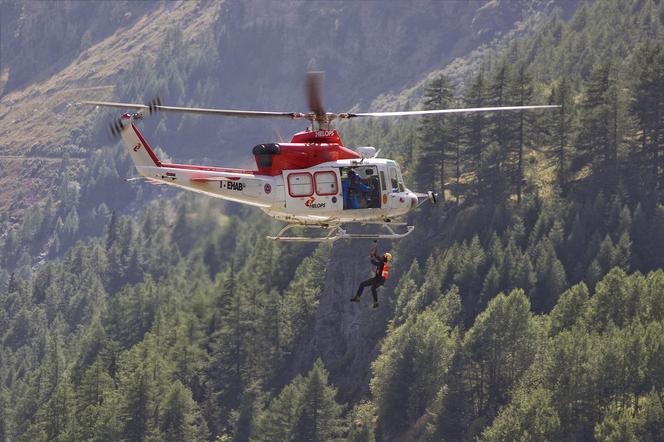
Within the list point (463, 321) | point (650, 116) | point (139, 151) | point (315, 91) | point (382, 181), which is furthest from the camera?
point (650, 116)

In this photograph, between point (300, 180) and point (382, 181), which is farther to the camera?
point (382, 181)

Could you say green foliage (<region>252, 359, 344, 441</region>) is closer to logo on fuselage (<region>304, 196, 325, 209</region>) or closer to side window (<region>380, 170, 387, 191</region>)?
side window (<region>380, 170, 387, 191</region>)

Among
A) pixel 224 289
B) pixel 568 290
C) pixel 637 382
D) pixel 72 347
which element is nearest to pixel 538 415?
pixel 637 382

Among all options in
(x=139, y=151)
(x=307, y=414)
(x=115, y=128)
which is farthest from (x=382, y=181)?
(x=307, y=414)

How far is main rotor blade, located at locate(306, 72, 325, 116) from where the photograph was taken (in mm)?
55375

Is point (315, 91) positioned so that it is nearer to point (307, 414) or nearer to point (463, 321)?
point (307, 414)

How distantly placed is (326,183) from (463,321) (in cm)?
7846

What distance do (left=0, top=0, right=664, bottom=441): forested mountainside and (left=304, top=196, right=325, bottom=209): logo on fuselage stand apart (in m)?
53.9

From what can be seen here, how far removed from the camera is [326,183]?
61.2m

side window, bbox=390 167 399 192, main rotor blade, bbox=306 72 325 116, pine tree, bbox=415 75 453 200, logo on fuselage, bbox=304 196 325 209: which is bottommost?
pine tree, bbox=415 75 453 200

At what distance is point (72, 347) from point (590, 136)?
8192 cm

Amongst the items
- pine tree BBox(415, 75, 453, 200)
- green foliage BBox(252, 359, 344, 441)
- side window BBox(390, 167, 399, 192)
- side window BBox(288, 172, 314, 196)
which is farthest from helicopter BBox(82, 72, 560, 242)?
pine tree BBox(415, 75, 453, 200)

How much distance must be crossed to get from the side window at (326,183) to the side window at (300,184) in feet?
0.96

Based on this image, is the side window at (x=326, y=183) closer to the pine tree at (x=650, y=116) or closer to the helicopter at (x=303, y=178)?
the helicopter at (x=303, y=178)
